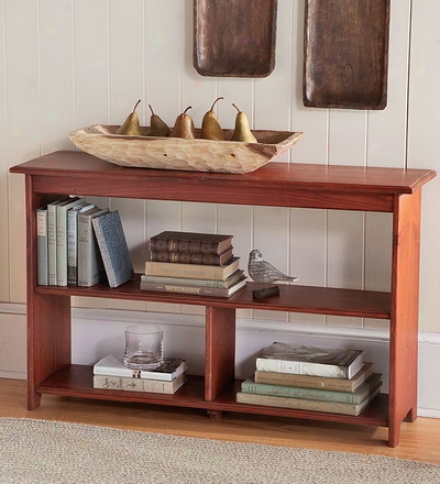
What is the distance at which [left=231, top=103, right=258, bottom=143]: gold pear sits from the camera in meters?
2.89

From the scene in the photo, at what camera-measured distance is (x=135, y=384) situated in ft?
10.0

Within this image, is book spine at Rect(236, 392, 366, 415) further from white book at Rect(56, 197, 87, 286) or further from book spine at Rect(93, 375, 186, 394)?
white book at Rect(56, 197, 87, 286)

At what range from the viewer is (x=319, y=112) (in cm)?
306

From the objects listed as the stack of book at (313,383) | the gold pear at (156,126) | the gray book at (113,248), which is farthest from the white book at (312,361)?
the gold pear at (156,126)

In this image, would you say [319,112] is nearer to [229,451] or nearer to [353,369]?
[353,369]

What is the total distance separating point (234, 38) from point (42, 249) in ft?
2.85

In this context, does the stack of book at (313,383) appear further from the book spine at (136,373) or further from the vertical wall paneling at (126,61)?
the vertical wall paneling at (126,61)

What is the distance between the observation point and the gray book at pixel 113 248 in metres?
3.03

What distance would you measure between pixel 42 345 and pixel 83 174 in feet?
1.99

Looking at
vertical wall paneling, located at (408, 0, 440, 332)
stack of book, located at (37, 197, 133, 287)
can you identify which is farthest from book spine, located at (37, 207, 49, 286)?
vertical wall paneling, located at (408, 0, 440, 332)

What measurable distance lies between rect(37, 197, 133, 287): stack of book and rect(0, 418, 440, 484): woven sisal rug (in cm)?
46

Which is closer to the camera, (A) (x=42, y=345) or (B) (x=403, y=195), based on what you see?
(B) (x=403, y=195)

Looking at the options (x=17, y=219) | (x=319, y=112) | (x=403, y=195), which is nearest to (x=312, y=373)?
(x=403, y=195)

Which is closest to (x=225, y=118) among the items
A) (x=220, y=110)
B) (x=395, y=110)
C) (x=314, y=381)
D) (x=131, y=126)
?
(x=220, y=110)
